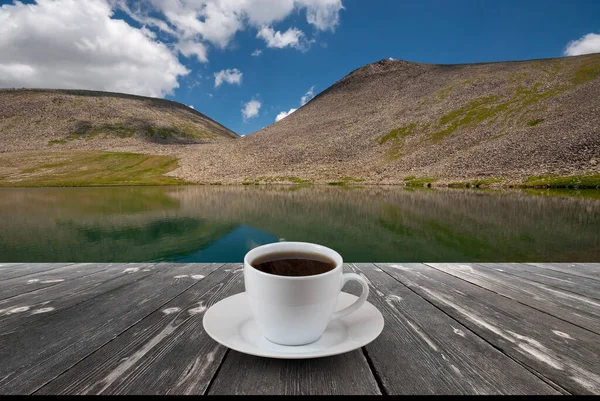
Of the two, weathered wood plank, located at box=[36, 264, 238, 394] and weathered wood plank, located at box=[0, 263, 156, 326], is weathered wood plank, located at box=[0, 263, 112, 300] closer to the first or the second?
weathered wood plank, located at box=[0, 263, 156, 326]

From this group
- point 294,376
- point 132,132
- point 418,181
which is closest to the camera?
point 294,376

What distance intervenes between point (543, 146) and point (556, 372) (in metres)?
46.1

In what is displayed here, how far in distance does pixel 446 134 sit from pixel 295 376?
5605 centimetres

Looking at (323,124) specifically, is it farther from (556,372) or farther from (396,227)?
(556,372)

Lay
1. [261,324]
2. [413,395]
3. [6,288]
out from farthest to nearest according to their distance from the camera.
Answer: [6,288], [261,324], [413,395]

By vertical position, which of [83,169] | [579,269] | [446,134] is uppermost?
[446,134]

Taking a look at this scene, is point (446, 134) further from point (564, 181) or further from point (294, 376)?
point (294, 376)

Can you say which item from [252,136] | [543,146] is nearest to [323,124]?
[252,136]

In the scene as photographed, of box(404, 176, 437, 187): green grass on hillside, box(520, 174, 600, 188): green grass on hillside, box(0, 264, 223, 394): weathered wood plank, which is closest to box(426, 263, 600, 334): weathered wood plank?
box(0, 264, 223, 394): weathered wood plank

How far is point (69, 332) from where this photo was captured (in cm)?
127

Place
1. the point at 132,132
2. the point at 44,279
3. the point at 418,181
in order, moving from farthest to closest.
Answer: the point at 132,132 → the point at 418,181 → the point at 44,279

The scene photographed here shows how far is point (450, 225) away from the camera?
41.7ft

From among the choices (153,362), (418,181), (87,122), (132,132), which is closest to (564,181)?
(418,181)

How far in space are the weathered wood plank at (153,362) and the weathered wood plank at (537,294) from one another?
1.76m
